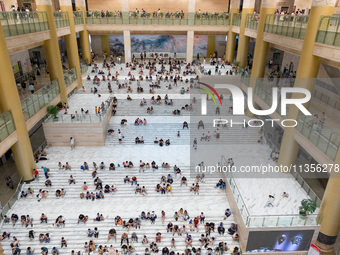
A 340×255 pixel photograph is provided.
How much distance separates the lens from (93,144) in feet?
68.0

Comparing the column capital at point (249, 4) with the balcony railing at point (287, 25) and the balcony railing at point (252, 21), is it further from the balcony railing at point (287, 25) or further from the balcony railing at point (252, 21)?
the balcony railing at point (287, 25)

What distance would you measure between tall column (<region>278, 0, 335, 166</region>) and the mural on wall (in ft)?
79.4

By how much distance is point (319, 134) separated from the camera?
13.2 meters

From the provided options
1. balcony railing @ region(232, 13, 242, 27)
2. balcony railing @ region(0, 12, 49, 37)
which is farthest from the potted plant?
balcony railing @ region(232, 13, 242, 27)

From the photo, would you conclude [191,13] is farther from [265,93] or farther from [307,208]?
[307,208]

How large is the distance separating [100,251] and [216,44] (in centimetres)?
3261

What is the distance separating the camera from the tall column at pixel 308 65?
1341 cm

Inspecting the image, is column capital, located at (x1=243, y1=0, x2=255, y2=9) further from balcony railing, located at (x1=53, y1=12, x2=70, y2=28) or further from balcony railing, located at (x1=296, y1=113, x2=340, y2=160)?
balcony railing, located at (x1=53, y1=12, x2=70, y2=28)

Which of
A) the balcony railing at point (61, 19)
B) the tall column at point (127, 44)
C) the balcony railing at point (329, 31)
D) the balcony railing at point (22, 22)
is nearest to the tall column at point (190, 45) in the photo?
the tall column at point (127, 44)

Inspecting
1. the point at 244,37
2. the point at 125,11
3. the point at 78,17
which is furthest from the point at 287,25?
the point at 78,17

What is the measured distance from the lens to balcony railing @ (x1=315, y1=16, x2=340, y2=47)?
12087 mm

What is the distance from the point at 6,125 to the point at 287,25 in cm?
1781

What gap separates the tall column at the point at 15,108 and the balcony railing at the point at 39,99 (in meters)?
1.36

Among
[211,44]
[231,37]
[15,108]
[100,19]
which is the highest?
[100,19]
